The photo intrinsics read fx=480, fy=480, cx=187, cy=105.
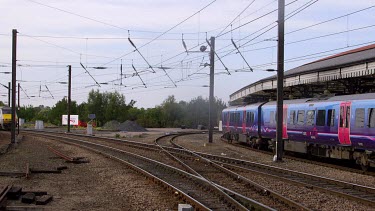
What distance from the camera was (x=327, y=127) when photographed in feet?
67.2

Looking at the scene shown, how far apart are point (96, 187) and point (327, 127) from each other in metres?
11.0

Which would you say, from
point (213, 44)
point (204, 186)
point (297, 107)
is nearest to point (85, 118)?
point (213, 44)

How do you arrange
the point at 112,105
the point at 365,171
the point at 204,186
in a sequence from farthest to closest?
the point at 112,105, the point at 365,171, the point at 204,186

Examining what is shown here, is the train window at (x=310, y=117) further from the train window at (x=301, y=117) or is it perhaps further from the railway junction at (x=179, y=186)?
the railway junction at (x=179, y=186)

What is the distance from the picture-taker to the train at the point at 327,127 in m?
17.6

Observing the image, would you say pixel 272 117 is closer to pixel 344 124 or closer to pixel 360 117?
pixel 344 124

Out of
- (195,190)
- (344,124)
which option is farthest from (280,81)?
(195,190)

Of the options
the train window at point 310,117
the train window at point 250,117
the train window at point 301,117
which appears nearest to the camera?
the train window at point 310,117

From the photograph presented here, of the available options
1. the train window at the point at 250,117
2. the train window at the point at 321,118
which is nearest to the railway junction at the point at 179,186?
the train window at the point at 321,118

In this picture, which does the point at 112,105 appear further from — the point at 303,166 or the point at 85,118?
the point at 303,166

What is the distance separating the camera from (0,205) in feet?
33.4

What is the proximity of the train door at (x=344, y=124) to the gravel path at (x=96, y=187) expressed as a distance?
27.4 feet

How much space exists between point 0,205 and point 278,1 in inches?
622

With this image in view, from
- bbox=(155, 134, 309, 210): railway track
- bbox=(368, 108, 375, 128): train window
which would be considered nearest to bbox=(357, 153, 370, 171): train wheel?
bbox=(368, 108, 375, 128): train window
